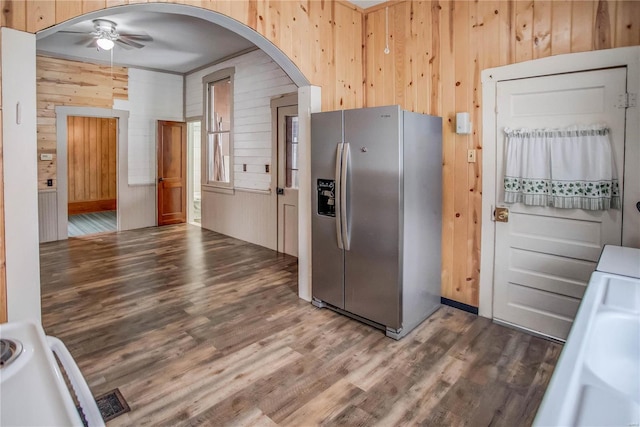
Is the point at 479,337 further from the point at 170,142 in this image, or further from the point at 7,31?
the point at 170,142

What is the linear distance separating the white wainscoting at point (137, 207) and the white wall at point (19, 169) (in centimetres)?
538

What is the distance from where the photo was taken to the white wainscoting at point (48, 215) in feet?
20.2

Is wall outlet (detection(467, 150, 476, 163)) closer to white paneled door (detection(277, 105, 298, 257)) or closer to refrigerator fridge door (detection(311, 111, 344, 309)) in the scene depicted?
refrigerator fridge door (detection(311, 111, 344, 309))

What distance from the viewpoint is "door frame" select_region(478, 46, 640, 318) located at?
2.54m

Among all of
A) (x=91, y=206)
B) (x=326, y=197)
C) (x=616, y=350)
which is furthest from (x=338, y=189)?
(x=91, y=206)

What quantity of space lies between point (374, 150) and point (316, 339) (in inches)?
60.4

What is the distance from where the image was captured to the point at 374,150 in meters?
3.02

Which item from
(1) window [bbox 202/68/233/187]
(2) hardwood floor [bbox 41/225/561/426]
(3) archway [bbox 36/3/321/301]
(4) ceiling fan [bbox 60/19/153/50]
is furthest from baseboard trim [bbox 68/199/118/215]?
(3) archway [bbox 36/3/321/301]

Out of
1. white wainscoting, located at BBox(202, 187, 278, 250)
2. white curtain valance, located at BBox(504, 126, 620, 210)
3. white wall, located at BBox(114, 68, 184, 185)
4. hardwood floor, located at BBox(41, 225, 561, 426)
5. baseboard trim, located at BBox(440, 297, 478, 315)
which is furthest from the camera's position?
white wall, located at BBox(114, 68, 184, 185)

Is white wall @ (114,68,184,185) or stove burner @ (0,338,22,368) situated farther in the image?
white wall @ (114,68,184,185)

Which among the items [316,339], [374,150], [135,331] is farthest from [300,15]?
[135,331]

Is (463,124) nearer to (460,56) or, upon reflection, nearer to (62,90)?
(460,56)

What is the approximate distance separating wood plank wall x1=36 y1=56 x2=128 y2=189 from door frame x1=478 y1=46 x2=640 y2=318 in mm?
6330

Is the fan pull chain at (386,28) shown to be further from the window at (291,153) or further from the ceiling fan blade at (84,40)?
the ceiling fan blade at (84,40)
